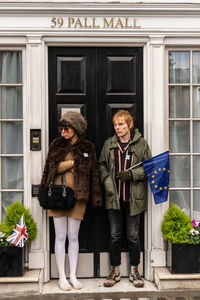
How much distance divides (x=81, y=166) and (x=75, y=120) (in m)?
0.54

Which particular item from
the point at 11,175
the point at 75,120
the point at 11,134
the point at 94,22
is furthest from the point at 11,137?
the point at 94,22

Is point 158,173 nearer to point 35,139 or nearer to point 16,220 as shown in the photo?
point 35,139

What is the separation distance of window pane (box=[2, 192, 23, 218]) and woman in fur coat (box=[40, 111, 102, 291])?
23.2 inches

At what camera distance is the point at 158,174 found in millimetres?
5230

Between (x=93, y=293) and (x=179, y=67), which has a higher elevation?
(x=179, y=67)

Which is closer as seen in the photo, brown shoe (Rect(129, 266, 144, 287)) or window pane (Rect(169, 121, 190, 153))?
brown shoe (Rect(129, 266, 144, 287))

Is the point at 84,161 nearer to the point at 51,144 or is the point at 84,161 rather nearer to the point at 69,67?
the point at 51,144

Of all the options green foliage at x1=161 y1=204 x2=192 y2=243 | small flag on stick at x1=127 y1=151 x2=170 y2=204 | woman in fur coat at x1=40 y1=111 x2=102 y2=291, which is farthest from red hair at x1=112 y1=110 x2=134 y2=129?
green foliage at x1=161 y1=204 x2=192 y2=243

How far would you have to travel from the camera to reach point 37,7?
5266mm

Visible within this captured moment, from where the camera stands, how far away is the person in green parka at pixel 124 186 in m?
5.19

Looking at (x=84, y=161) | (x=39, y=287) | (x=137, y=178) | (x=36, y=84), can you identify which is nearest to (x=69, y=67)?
(x=36, y=84)

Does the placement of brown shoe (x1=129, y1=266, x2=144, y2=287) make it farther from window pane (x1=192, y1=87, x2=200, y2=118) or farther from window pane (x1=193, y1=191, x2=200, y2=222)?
window pane (x1=192, y1=87, x2=200, y2=118)

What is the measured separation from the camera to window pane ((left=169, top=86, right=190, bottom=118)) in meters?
5.62

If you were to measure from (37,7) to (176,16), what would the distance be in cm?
171
